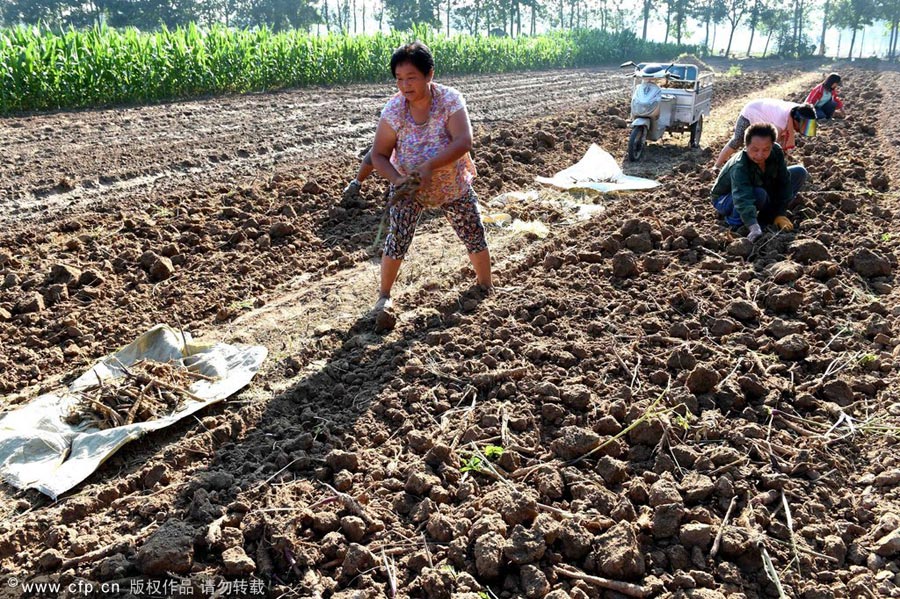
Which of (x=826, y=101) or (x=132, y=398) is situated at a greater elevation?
(x=826, y=101)

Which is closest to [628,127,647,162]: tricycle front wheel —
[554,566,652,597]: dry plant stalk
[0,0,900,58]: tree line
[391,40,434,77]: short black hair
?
[391,40,434,77]: short black hair

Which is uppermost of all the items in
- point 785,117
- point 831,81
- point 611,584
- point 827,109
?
point 831,81

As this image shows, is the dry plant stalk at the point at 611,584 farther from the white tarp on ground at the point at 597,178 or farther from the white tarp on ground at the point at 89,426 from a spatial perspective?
the white tarp on ground at the point at 597,178

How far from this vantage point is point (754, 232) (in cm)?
580

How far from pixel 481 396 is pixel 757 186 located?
3.77m

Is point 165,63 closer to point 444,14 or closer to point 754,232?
point 754,232

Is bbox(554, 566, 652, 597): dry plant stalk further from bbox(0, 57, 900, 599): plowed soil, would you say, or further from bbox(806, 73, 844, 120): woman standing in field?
bbox(806, 73, 844, 120): woman standing in field

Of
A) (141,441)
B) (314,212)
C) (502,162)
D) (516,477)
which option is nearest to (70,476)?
(141,441)

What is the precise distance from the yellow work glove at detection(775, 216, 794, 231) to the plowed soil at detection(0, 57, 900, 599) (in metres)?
0.26

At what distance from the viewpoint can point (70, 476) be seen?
3.23 meters

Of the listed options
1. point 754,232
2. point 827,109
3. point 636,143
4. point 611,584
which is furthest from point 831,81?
point 611,584

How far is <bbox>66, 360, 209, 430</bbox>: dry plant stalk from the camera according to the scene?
3.63m

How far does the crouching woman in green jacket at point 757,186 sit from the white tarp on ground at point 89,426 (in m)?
4.21

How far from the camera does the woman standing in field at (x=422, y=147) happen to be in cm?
408
